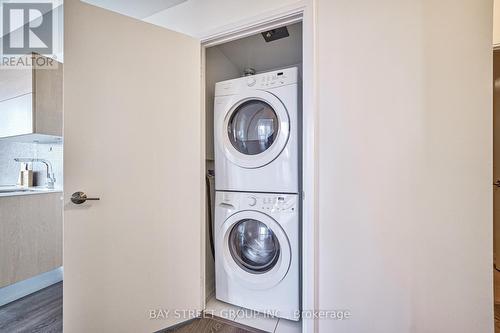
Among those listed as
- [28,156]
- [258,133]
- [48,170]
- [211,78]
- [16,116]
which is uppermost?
[211,78]

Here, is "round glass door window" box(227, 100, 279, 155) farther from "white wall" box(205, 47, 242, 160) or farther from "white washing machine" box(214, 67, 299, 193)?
"white wall" box(205, 47, 242, 160)

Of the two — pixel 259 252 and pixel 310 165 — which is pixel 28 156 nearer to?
pixel 259 252

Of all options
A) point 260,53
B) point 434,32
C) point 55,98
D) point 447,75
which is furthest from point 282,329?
point 55,98

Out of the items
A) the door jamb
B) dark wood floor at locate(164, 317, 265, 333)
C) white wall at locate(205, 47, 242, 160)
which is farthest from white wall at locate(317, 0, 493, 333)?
white wall at locate(205, 47, 242, 160)

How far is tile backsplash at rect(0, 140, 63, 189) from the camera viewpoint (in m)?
2.28

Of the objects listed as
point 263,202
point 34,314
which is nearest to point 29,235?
point 34,314

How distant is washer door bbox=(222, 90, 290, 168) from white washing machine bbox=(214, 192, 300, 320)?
0.88 feet

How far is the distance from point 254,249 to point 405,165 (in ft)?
3.60

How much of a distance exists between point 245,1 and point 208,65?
61 cm

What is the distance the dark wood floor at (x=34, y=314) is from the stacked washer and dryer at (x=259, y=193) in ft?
3.73

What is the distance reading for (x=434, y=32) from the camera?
98cm

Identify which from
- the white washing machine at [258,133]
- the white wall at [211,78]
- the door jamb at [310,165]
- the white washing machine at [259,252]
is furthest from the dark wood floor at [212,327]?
the white wall at [211,78]

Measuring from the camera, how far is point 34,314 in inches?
61.7

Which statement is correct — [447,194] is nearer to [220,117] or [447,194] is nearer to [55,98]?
[220,117]
